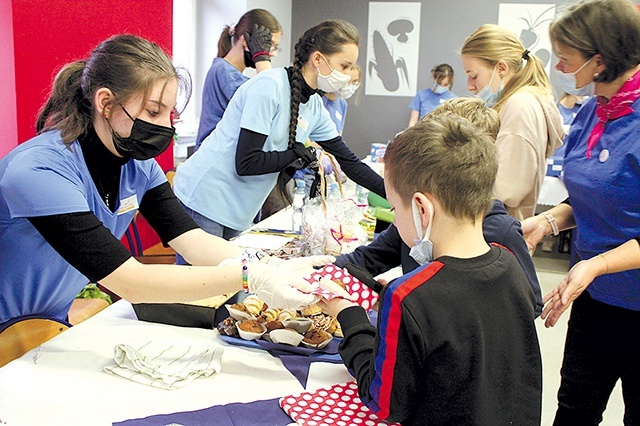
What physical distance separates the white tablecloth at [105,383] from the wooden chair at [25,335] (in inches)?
1.8

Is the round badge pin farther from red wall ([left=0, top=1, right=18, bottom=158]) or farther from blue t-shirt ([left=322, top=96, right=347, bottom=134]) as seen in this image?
blue t-shirt ([left=322, top=96, right=347, bottom=134])

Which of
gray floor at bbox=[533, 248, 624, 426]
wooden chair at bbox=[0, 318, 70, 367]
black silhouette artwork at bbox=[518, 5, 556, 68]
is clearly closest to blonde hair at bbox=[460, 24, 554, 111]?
gray floor at bbox=[533, 248, 624, 426]

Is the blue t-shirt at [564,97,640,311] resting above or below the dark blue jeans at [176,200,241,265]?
above

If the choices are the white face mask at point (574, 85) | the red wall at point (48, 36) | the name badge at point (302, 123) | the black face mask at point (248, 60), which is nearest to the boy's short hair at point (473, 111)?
the white face mask at point (574, 85)

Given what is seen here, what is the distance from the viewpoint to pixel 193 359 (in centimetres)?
143

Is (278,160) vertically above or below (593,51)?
below

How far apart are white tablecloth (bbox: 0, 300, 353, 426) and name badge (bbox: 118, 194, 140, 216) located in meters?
0.31

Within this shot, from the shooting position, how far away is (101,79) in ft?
4.98

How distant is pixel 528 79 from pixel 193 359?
5.21ft

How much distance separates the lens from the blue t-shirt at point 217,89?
3760mm

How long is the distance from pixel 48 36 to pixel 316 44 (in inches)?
53.7

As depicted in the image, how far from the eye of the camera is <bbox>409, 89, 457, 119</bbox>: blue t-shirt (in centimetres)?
750

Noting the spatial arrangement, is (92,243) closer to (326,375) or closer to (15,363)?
(15,363)

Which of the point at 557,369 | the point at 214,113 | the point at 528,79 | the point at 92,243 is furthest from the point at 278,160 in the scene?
the point at 557,369
